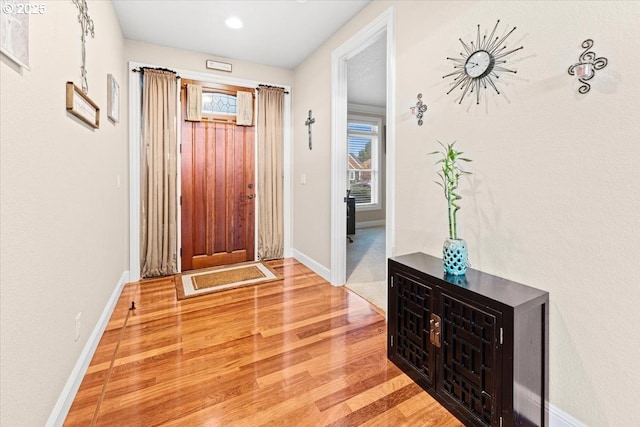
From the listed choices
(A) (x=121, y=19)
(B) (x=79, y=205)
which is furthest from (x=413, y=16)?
(A) (x=121, y=19)

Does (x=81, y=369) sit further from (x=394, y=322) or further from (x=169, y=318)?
(x=394, y=322)

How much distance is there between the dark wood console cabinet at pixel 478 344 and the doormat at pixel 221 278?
208 centimetres

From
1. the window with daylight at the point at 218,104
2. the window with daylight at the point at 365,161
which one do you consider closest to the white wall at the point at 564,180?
the window with daylight at the point at 218,104

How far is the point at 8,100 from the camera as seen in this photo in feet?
3.38

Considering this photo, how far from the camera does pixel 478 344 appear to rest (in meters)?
1.38

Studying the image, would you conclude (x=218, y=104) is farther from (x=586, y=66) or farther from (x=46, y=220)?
(x=586, y=66)

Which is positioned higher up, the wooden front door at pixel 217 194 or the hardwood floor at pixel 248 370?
the wooden front door at pixel 217 194

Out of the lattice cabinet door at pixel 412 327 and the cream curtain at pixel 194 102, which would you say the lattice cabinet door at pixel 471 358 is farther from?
the cream curtain at pixel 194 102

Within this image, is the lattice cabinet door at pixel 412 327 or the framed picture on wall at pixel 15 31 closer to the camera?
the framed picture on wall at pixel 15 31

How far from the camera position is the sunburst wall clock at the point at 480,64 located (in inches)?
62.2

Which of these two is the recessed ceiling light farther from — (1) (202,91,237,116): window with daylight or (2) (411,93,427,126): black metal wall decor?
(2) (411,93,427,126): black metal wall decor

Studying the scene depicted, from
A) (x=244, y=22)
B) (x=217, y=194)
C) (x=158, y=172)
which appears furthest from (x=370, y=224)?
(x=244, y=22)

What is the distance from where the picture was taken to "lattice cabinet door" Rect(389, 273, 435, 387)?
5.46 ft

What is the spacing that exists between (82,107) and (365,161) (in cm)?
586
